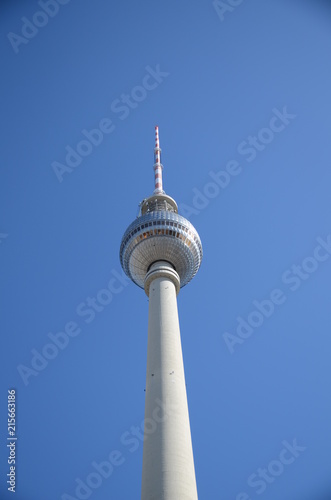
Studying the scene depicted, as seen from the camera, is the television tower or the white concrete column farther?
the television tower

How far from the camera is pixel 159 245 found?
5084 cm

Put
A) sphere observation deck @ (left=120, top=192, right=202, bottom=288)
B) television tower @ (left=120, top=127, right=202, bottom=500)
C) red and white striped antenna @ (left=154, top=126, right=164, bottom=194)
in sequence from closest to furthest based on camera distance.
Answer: television tower @ (left=120, top=127, right=202, bottom=500), sphere observation deck @ (left=120, top=192, right=202, bottom=288), red and white striped antenna @ (left=154, top=126, right=164, bottom=194)

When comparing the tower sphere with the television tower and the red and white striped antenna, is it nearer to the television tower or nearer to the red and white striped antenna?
the television tower

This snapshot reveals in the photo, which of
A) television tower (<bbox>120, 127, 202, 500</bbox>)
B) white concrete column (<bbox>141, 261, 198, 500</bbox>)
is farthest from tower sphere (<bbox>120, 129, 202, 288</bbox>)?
white concrete column (<bbox>141, 261, 198, 500</bbox>)

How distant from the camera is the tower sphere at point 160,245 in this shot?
51.1m

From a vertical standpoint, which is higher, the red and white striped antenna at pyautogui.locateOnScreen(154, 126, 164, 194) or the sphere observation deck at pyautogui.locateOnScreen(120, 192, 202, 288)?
the red and white striped antenna at pyautogui.locateOnScreen(154, 126, 164, 194)

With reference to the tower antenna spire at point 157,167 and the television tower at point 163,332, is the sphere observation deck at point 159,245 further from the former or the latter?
the tower antenna spire at point 157,167

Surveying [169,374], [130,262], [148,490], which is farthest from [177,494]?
[130,262]

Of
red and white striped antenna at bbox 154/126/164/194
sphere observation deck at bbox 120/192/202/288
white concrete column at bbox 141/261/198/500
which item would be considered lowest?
white concrete column at bbox 141/261/198/500

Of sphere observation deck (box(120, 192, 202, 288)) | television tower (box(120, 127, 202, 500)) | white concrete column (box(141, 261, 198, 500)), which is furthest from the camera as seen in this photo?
sphere observation deck (box(120, 192, 202, 288))

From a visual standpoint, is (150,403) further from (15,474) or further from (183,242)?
(183,242)

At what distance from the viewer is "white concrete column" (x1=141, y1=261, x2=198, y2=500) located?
28969 mm

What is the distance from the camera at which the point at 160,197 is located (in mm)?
58500

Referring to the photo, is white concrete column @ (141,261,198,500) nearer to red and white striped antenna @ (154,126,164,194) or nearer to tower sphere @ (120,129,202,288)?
tower sphere @ (120,129,202,288)
